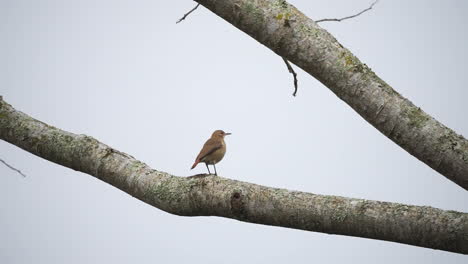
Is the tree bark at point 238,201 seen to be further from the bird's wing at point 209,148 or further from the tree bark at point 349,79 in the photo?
the bird's wing at point 209,148

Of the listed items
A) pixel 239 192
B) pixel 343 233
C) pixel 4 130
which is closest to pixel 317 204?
pixel 343 233

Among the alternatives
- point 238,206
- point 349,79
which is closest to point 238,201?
point 238,206

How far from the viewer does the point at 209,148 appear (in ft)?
24.9

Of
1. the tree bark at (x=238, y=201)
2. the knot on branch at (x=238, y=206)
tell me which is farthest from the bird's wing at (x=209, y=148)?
the knot on branch at (x=238, y=206)

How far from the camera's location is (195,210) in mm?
3166

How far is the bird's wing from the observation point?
750 centimetres

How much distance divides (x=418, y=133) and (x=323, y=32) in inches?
29.1

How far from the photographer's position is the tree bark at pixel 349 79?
8.51ft

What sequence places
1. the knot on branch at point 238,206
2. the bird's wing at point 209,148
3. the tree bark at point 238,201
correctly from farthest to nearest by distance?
1. the bird's wing at point 209,148
2. the knot on branch at point 238,206
3. the tree bark at point 238,201

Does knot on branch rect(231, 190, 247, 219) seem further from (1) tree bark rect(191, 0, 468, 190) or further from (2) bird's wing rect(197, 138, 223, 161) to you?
(2) bird's wing rect(197, 138, 223, 161)

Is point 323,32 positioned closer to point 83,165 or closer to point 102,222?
point 83,165

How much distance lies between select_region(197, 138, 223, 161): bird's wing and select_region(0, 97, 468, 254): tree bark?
371 centimetres

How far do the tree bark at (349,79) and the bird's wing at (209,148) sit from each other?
4.59 meters

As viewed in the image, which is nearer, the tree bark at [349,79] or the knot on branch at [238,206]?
the tree bark at [349,79]
